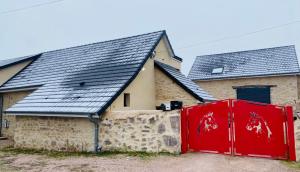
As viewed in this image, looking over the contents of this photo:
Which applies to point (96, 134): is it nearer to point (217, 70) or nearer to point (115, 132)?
point (115, 132)

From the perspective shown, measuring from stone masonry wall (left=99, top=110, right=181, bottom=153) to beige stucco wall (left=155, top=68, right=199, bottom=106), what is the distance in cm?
425

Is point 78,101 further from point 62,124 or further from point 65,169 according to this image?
point 65,169

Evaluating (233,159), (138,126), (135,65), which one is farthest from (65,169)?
(135,65)

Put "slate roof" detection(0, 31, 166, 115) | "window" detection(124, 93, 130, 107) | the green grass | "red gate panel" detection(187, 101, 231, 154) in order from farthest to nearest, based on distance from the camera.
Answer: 1. "window" detection(124, 93, 130, 107)
2. "slate roof" detection(0, 31, 166, 115)
3. the green grass
4. "red gate panel" detection(187, 101, 231, 154)

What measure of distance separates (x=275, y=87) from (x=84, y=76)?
15.8 m

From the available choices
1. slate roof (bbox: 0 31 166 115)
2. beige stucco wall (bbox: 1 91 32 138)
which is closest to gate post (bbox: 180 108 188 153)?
slate roof (bbox: 0 31 166 115)

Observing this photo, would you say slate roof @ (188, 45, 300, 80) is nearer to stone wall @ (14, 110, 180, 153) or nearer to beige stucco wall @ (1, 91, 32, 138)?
beige stucco wall @ (1, 91, 32, 138)

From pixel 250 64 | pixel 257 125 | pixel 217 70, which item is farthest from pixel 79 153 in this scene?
pixel 250 64

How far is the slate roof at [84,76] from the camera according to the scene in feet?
38.7

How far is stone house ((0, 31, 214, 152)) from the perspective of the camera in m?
10.3

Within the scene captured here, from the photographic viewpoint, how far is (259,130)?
8.84 metres

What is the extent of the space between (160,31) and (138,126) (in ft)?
24.1

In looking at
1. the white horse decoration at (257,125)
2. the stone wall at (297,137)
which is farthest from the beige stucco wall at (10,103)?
the stone wall at (297,137)

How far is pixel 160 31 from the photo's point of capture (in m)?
16.0
